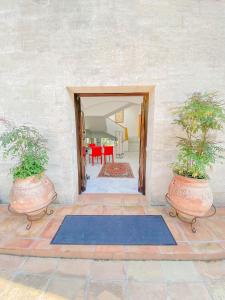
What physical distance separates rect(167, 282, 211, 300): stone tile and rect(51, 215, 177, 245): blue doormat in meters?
0.43

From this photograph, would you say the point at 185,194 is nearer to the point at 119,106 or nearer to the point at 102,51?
the point at 102,51

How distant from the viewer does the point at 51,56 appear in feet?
7.49

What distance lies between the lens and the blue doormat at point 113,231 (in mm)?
1854

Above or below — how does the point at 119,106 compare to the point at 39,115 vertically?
above

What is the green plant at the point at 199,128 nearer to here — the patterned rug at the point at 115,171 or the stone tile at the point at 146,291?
the stone tile at the point at 146,291

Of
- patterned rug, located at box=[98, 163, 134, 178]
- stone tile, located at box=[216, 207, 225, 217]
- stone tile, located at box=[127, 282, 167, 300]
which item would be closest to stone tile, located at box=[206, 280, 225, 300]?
stone tile, located at box=[127, 282, 167, 300]

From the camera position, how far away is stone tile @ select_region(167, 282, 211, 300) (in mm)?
1307

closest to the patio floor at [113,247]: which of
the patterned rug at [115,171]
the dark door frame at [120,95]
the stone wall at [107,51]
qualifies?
the dark door frame at [120,95]

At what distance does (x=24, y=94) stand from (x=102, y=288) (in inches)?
99.9

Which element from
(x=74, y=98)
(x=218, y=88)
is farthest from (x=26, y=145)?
(x=218, y=88)

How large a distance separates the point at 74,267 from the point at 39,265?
35 cm

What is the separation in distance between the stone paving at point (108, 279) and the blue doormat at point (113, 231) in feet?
0.71

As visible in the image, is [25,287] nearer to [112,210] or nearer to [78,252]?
[78,252]

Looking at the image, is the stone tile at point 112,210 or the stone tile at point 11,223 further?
the stone tile at point 112,210
